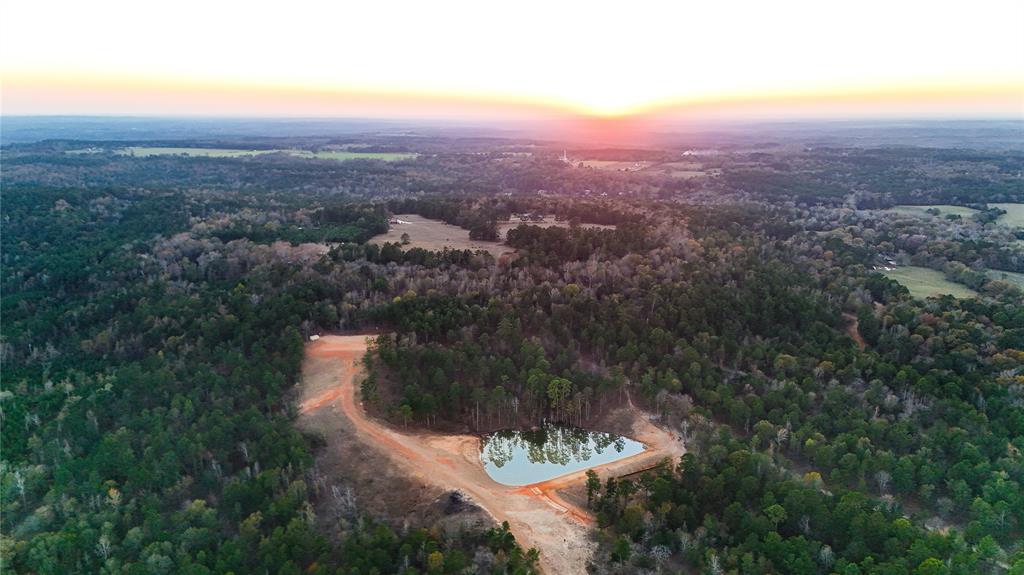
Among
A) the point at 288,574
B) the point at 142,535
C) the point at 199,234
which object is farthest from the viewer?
the point at 199,234

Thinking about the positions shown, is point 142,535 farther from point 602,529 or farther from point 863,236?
point 863,236

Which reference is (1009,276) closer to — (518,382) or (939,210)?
(939,210)

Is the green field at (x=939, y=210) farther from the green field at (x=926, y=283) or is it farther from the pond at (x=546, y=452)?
the pond at (x=546, y=452)

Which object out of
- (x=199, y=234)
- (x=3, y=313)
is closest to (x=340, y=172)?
(x=199, y=234)

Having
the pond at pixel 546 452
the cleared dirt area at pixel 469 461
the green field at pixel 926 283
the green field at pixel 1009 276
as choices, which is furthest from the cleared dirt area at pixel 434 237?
the green field at pixel 1009 276

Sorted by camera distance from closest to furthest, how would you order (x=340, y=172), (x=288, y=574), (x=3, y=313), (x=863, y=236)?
(x=288, y=574)
(x=3, y=313)
(x=863, y=236)
(x=340, y=172)

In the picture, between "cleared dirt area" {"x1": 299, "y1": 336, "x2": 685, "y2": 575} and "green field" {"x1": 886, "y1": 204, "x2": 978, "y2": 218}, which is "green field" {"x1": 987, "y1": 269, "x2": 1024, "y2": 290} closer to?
"green field" {"x1": 886, "y1": 204, "x2": 978, "y2": 218}
